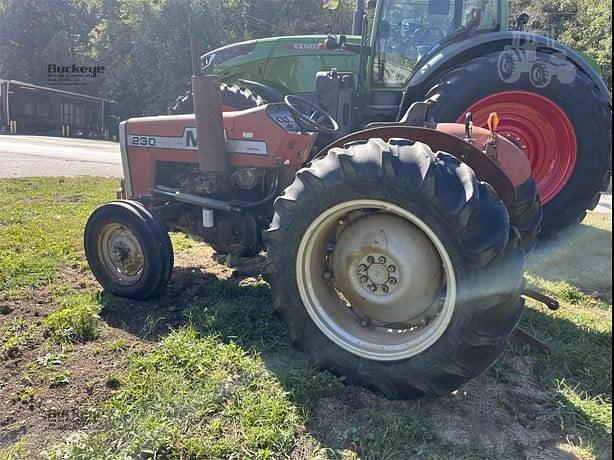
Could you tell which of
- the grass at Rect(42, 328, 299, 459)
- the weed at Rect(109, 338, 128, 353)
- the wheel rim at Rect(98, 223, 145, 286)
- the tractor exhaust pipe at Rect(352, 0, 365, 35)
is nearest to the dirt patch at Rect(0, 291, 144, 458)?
the weed at Rect(109, 338, 128, 353)

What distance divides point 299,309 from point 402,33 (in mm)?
3919

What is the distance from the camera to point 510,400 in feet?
9.37

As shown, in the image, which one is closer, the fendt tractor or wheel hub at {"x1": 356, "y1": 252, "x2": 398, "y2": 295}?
the fendt tractor

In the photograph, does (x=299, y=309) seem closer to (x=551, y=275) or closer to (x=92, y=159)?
(x=551, y=275)

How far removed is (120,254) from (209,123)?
118 centimetres

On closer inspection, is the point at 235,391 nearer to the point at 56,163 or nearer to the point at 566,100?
the point at 566,100

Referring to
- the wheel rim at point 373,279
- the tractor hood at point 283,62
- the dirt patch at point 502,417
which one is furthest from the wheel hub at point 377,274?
the tractor hood at point 283,62

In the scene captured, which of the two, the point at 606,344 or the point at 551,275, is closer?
the point at 606,344

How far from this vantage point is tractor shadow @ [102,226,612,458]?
250 cm

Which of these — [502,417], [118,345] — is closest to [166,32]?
[118,345]

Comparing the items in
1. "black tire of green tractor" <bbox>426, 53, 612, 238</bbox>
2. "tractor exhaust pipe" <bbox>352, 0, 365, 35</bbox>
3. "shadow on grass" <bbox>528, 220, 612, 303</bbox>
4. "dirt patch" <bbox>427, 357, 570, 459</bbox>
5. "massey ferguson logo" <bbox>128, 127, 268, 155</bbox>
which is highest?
"tractor exhaust pipe" <bbox>352, 0, 365, 35</bbox>

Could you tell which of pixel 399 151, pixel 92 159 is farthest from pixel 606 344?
pixel 92 159

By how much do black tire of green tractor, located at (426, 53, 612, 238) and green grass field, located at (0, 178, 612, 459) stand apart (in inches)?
54.3

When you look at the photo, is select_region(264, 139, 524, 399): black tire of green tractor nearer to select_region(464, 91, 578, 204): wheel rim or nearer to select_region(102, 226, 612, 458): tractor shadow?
select_region(102, 226, 612, 458): tractor shadow
